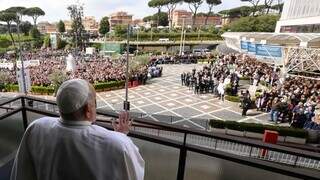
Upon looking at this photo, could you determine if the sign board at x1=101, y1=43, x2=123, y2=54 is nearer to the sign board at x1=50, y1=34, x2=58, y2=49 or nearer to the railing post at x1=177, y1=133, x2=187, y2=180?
the sign board at x1=50, y1=34, x2=58, y2=49

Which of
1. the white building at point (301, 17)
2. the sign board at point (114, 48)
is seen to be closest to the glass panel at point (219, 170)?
the white building at point (301, 17)

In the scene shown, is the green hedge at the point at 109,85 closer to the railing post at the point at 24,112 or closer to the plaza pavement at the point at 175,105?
the plaza pavement at the point at 175,105

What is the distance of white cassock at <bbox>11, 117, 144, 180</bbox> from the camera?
4.75 feet

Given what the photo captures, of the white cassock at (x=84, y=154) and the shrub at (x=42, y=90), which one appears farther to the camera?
Answer: the shrub at (x=42, y=90)

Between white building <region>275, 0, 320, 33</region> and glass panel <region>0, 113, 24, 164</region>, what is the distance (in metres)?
38.2

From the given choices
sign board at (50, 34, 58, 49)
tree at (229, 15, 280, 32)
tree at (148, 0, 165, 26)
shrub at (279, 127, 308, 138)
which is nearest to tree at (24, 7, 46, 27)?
tree at (148, 0, 165, 26)

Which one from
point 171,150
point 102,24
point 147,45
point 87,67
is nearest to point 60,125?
point 171,150

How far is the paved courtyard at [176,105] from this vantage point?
613 inches

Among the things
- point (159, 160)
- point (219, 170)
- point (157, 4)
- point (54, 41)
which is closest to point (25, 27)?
point (54, 41)

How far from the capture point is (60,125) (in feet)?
4.99

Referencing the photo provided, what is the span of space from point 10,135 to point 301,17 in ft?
144

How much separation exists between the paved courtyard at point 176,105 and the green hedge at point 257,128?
168 cm

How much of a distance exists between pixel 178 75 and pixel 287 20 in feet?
83.3

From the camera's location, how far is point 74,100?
1468 millimetres
